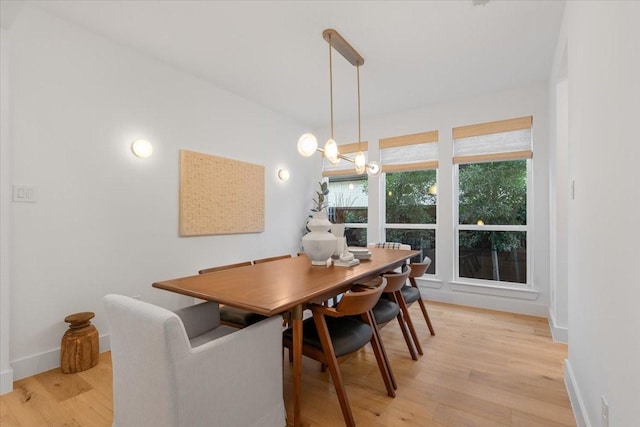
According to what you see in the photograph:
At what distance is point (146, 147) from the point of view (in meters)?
2.92

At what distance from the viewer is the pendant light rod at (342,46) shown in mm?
2529

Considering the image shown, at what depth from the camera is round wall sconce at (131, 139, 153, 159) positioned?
2842mm

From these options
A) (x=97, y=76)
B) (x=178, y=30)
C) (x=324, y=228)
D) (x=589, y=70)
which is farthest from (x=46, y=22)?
(x=589, y=70)

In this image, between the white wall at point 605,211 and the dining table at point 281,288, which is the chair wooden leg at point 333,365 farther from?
the white wall at point 605,211

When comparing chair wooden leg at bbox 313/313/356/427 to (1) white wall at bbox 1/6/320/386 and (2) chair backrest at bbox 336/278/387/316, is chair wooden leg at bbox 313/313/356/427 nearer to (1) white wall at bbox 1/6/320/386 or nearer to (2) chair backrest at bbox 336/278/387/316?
(2) chair backrest at bbox 336/278/387/316

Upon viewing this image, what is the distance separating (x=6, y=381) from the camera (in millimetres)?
2000

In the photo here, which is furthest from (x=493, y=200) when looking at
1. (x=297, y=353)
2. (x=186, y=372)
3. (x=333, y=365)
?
(x=186, y=372)

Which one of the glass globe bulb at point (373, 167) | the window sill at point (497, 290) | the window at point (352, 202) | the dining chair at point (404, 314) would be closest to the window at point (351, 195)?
the window at point (352, 202)

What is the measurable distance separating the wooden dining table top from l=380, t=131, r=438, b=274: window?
2183mm

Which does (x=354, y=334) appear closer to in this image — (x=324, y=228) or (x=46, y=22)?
(x=324, y=228)

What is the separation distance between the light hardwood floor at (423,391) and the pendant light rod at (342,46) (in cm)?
274

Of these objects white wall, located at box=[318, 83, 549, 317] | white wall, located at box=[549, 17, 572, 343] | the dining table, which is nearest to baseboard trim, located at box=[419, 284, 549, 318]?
white wall, located at box=[318, 83, 549, 317]

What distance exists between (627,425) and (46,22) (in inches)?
162

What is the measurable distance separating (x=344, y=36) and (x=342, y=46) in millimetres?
107
